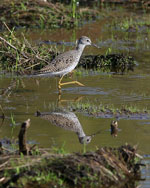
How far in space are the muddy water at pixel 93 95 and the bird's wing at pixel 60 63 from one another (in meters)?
0.37

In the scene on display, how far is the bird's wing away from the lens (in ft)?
38.3

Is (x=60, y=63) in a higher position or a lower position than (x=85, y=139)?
higher

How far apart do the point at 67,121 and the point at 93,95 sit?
205 centimetres

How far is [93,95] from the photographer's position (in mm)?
11117

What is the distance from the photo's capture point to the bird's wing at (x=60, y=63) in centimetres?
1166

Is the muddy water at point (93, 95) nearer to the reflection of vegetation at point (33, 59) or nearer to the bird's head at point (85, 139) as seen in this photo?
the bird's head at point (85, 139)

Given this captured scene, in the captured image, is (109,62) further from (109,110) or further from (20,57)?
(109,110)

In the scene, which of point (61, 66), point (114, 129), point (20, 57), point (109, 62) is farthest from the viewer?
point (109, 62)

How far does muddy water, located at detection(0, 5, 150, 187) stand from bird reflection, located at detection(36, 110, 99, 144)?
0.05 meters

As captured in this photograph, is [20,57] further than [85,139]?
Yes

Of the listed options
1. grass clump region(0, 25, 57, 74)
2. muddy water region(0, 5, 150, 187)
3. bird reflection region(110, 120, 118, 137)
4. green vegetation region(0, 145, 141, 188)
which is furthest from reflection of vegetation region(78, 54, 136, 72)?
green vegetation region(0, 145, 141, 188)

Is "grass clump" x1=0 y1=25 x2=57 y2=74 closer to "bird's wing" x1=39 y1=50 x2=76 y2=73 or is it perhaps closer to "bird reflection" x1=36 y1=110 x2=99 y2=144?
"bird's wing" x1=39 y1=50 x2=76 y2=73

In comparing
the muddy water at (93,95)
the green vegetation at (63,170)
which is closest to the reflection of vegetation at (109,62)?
the muddy water at (93,95)

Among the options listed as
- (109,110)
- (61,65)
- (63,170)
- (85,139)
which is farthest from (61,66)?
(63,170)
